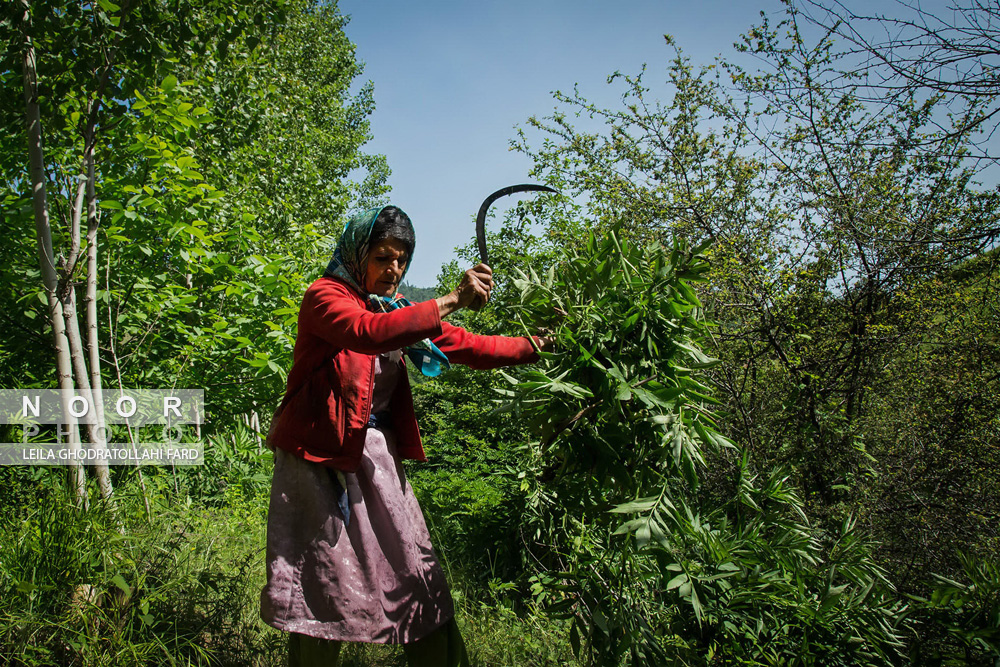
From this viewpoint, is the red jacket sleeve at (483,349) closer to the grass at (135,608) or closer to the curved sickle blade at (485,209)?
the curved sickle blade at (485,209)

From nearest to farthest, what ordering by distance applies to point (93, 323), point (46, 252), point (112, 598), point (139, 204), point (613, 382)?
point (613, 382), point (112, 598), point (46, 252), point (93, 323), point (139, 204)

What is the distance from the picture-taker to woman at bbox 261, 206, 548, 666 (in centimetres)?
182

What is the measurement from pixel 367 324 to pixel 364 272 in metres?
0.40

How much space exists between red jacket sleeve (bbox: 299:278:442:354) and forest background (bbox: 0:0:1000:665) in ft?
1.06

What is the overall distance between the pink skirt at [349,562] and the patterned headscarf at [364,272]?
1.09ft

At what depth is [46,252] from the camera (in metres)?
2.82

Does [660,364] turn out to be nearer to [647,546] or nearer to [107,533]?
[647,546]

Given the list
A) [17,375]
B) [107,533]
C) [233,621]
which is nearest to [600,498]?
[233,621]

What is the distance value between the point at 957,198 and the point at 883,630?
282 cm

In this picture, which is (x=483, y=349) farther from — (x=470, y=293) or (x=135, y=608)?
(x=135, y=608)

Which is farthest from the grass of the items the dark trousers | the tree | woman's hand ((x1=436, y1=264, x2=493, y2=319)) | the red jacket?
woman's hand ((x1=436, y1=264, x2=493, y2=319))

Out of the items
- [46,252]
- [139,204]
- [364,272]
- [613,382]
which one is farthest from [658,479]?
[139,204]

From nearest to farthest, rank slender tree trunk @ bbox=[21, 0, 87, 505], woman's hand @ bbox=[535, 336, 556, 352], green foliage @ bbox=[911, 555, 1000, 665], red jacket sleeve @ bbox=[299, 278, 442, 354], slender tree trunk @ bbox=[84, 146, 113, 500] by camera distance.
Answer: green foliage @ bbox=[911, 555, 1000, 665], red jacket sleeve @ bbox=[299, 278, 442, 354], woman's hand @ bbox=[535, 336, 556, 352], slender tree trunk @ bbox=[21, 0, 87, 505], slender tree trunk @ bbox=[84, 146, 113, 500]

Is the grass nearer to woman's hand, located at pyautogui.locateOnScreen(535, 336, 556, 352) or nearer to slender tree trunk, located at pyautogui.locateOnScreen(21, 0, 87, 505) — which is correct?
slender tree trunk, located at pyautogui.locateOnScreen(21, 0, 87, 505)
